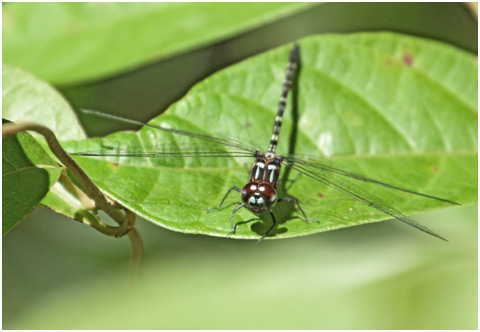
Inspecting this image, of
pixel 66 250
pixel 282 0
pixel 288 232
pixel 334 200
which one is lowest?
pixel 66 250

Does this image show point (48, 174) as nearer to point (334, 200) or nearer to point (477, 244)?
point (334, 200)

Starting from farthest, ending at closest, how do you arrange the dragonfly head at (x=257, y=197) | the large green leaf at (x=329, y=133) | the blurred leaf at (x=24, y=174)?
the dragonfly head at (x=257, y=197) → the large green leaf at (x=329, y=133) → the blurred leaf at (x=24, y=174)

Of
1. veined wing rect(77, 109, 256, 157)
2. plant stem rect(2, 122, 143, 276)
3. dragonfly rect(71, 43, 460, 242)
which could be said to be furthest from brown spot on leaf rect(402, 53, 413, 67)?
plant stem rect(2, 122, 143, 276)

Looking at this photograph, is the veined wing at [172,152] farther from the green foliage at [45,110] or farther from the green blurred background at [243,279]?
the green blurred background at [243,279]

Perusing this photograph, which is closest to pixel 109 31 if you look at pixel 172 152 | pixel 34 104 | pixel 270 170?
pixel 34 104

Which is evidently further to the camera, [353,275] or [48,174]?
[353,275]

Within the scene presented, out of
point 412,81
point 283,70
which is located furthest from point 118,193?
point 412,81

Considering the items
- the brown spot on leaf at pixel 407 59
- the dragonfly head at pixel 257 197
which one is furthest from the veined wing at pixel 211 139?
the brown spot on leaf at pixel 407 59

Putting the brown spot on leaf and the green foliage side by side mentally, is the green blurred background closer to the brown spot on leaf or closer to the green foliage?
the green foliage
